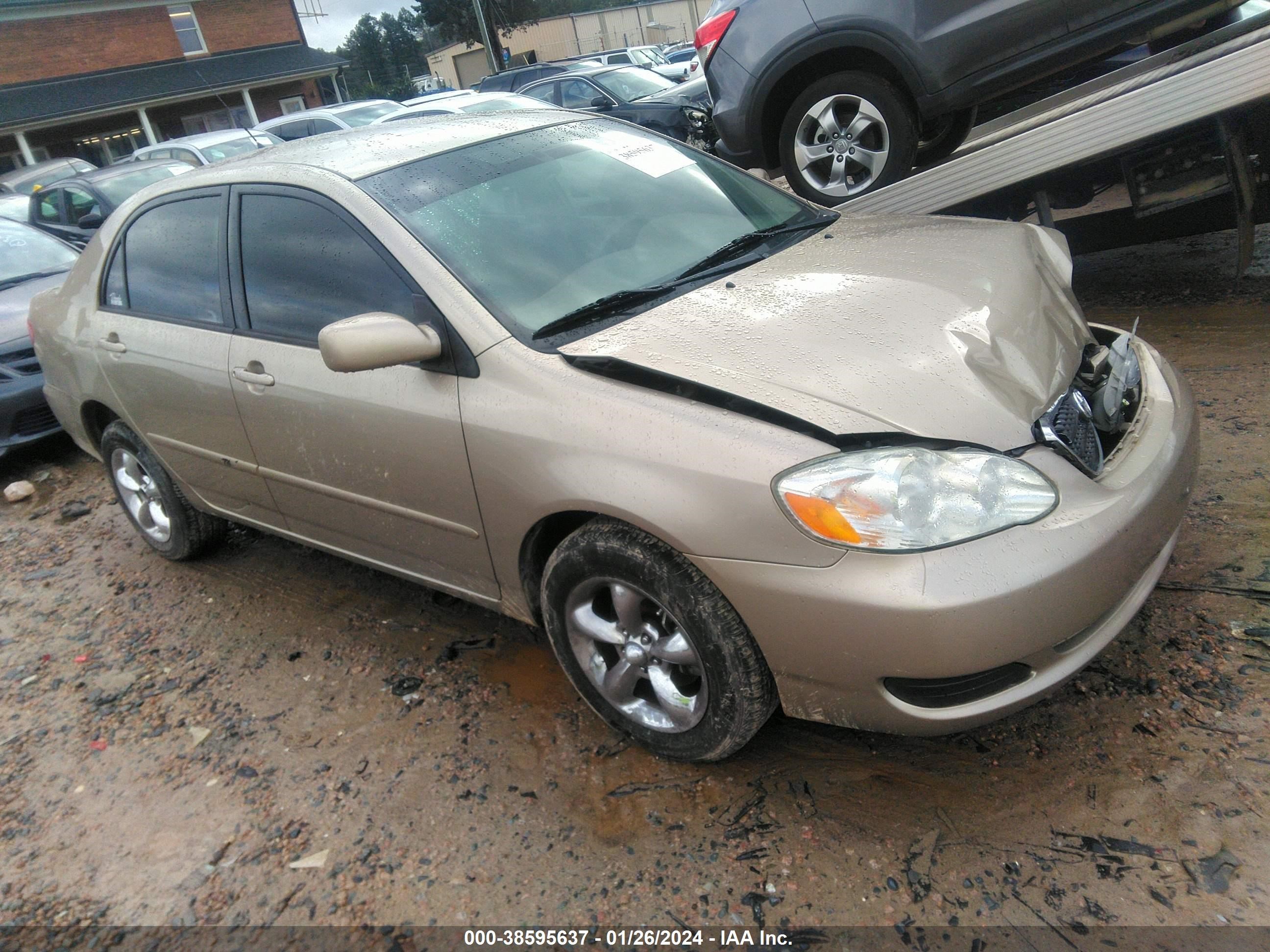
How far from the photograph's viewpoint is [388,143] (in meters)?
3.12

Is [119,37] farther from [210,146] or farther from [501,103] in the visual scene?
[501,103]

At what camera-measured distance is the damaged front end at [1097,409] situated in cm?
217

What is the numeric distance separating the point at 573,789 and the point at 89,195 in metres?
10.0

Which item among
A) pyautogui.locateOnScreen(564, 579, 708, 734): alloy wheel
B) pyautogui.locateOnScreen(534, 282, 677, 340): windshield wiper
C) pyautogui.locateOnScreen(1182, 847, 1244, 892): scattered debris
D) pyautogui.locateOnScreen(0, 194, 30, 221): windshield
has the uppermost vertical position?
pyautogui.locateOnScreen(0, 194, 30, 221): windshield

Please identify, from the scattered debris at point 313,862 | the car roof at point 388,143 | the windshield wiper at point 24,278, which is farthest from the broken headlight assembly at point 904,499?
the windshield wiper at point 24,278

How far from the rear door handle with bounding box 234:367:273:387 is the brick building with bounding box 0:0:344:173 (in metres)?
28.5

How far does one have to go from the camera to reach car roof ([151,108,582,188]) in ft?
9.78

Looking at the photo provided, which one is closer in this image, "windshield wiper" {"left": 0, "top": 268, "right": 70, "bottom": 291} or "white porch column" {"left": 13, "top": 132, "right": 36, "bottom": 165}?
"windshield wiper" {"left": 0, "top": 268, "right": 70, "bottom": 291}

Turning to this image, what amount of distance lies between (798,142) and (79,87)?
110ft

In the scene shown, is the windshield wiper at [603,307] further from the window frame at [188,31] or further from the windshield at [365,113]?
the window frame at [188,31]

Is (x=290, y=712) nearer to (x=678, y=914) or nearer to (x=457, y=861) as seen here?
(x=457, y=861)

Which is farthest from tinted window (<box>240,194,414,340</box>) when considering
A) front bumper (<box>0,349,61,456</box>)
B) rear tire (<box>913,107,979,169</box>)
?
front bumper (<box>0,349,61,456</box>)

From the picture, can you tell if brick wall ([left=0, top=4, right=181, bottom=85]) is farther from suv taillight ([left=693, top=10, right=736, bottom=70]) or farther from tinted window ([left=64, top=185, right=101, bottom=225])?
suv taillight ([left=693, top=10, right=736, bottom=70])

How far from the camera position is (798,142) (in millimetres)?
5039
